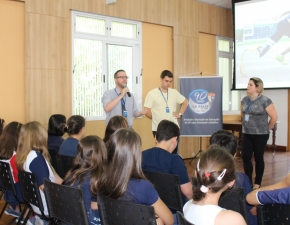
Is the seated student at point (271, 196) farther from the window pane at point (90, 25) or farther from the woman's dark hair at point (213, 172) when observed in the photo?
the window pane at point (90, 25)

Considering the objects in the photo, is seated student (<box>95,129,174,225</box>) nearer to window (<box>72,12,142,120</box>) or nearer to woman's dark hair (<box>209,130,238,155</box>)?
woman's dark hair (<box>209,130,238,155</box>)

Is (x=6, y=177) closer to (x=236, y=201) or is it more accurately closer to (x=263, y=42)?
(x=236, y=201)

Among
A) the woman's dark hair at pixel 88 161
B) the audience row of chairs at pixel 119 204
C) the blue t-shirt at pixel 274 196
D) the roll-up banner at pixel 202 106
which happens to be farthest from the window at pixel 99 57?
the blue t-shirt at pixel 274 196

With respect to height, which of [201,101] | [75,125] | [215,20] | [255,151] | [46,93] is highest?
[215,20]

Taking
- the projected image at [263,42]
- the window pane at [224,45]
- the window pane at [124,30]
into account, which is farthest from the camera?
the window pane at [224,45]

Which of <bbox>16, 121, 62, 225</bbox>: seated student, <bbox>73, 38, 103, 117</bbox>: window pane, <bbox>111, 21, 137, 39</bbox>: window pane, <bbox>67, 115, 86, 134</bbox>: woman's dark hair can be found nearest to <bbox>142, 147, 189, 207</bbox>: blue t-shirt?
<bbox>16, 121, 62, 225</bbox>: seated student

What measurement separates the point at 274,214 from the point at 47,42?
4577mm

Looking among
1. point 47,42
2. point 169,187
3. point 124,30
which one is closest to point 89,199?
point 169,187

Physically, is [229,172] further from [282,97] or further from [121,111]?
[282,97]

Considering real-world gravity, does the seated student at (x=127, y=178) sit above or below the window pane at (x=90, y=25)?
below

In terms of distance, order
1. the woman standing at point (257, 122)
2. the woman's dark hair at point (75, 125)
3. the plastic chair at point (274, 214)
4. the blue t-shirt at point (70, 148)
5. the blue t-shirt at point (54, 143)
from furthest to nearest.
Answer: the woman standing at point (257, 122) → the blue t-shirt at point (54, 143) → the woman's dark hair at point (75, 125) → the blue t-shirt at point (70, 148) → the plastic chair at point (274, 214)

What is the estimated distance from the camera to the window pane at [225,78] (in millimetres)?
8694

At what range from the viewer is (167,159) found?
2498 mm

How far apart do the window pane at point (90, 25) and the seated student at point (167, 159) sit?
373 cm
